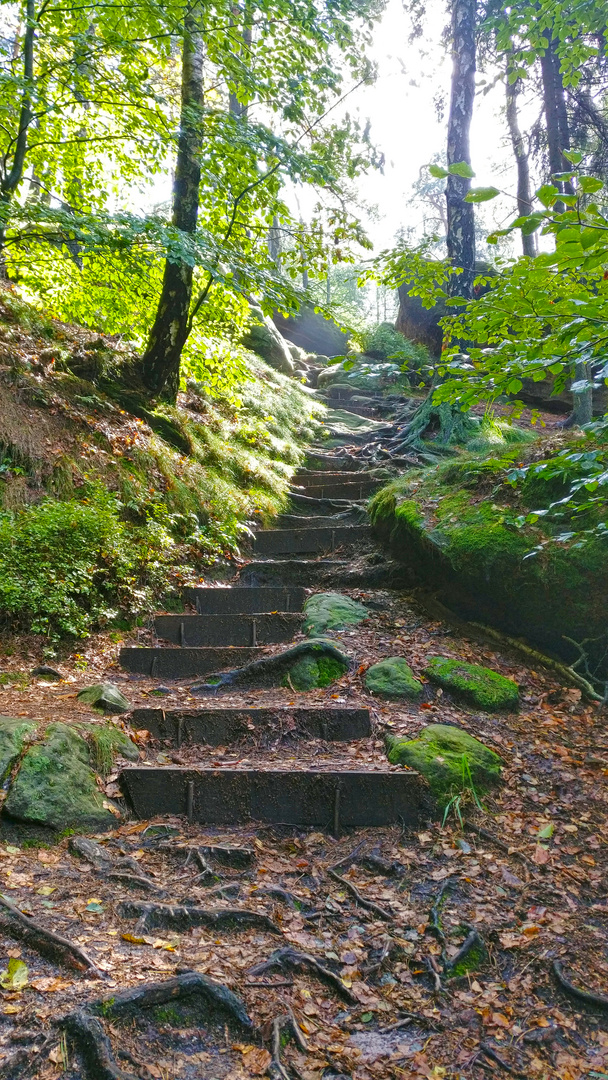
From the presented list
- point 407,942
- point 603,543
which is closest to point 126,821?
point 407,942

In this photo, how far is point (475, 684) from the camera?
4.79 m

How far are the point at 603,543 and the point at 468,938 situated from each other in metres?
3.26

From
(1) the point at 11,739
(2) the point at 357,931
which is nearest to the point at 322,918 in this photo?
(2) the point at 357,931

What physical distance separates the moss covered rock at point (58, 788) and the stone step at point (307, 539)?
460 centimetres

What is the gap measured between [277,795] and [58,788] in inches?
50.5

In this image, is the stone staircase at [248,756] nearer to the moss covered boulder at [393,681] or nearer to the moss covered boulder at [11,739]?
the moss covered boulder at [393,681]

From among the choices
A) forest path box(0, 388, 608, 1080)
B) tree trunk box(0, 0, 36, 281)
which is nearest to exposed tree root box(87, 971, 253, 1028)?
forest path box(0, 388, 608, 1080)

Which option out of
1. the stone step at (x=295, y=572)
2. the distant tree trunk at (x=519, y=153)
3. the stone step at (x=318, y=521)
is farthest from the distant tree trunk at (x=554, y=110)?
the stone step at (x=295, y=572)

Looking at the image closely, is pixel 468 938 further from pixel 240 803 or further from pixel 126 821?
pixel 126 821

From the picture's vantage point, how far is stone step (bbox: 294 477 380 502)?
912cm

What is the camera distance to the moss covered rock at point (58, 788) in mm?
3195

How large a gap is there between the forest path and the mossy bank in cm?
68

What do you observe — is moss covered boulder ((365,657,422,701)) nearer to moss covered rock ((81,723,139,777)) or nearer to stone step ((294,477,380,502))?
moss covered rock ((81,723,139,777))

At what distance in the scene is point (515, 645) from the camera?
5316mm
